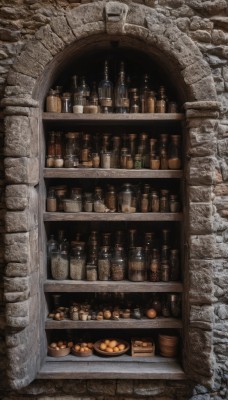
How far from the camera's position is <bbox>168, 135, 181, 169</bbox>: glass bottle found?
2.76 meters

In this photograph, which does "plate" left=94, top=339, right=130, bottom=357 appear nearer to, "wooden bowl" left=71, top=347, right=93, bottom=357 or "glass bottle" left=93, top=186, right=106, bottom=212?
"wooden bowl" left=71, top=347, right=93, bottom=357

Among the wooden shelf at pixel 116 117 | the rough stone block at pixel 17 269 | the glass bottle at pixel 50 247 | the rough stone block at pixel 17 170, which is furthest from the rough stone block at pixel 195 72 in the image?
the rough stone block at pixel 17 269

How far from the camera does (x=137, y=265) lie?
9.19 ft

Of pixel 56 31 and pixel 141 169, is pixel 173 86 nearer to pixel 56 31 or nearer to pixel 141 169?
pixel 141 169

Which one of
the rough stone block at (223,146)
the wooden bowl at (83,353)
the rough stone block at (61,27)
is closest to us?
the rough stone block at (61,27)

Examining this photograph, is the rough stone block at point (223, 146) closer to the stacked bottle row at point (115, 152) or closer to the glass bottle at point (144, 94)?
the stacked bottle row at point (115, 152)

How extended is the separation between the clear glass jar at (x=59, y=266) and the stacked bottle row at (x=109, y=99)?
3.57ft

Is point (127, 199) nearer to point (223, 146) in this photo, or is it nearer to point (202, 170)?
point (202, 170)

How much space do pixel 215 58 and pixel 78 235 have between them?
1.64 m

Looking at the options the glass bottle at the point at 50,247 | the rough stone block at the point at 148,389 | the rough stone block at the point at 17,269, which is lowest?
the rough stone block at the point at 148,389

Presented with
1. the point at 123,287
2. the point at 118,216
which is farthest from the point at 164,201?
the point at 123,287

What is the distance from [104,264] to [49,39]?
164cm

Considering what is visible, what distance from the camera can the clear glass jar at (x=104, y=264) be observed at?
111 inches

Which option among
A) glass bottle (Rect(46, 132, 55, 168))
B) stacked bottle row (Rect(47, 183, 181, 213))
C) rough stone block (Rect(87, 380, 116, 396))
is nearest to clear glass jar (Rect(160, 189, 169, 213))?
stacked bottle row (Rect(47, 183, 181, 213))
